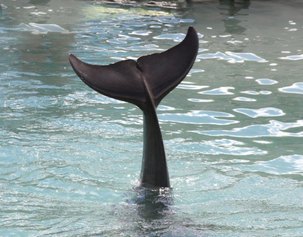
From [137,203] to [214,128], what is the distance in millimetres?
1945

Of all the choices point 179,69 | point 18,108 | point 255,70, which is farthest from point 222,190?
point 255,70

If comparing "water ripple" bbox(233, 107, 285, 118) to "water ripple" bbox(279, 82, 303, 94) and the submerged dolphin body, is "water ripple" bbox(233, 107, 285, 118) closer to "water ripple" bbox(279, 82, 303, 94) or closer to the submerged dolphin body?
"water ripple" bbox(279, 82, 303, 94)

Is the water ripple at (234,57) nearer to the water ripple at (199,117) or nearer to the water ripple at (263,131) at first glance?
the water ripple at (199,117)

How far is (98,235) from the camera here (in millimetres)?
4730

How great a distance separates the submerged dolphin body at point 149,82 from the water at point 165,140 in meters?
0.28

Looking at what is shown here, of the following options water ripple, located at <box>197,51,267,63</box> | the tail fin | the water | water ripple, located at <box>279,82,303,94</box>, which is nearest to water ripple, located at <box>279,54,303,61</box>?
the water

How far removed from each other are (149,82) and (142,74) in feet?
0.22

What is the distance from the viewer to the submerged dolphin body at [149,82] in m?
4.70

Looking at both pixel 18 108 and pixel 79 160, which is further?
pixel 18 108

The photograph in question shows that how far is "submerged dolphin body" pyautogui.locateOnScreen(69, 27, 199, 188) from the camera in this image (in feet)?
15.4

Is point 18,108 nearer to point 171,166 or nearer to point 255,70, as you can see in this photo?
point 171,166

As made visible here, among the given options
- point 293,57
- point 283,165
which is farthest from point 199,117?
point 293,57

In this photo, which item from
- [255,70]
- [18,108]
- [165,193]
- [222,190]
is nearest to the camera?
[165,193]

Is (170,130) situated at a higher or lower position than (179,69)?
lower
